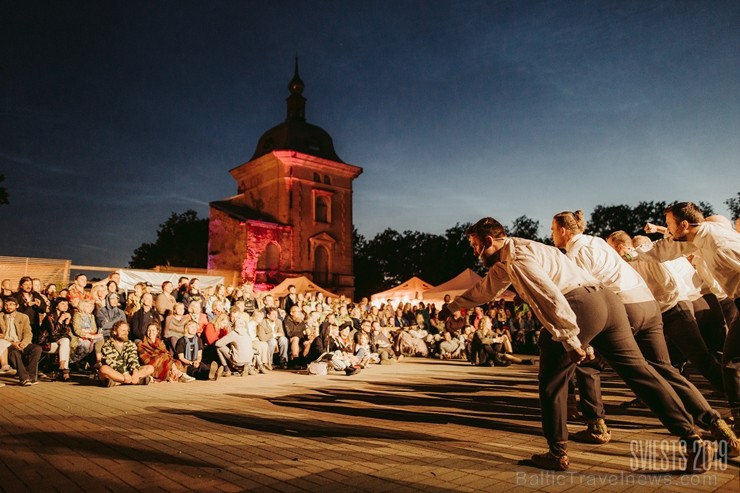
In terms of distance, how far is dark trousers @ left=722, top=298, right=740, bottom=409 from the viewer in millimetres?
4004

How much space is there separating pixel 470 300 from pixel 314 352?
898 centimetres

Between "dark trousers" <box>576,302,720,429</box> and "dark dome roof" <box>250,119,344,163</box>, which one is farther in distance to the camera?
"dark dome roof" <box>250,119,344,163</box>

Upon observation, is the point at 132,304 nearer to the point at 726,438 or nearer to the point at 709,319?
the point at 709,319

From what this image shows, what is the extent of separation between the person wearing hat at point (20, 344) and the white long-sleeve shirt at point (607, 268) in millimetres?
9339

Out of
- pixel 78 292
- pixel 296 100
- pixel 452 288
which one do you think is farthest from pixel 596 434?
pixel 296 100

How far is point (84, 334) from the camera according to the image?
9.91 m

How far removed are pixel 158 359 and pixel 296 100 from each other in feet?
133

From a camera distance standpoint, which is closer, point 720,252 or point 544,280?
point 544,280

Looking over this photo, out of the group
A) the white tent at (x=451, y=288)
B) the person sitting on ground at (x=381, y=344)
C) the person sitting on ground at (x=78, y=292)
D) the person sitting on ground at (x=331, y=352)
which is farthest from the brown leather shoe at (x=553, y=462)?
the white tent at (x=451, y=288)

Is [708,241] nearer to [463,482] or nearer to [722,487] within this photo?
[722,487]

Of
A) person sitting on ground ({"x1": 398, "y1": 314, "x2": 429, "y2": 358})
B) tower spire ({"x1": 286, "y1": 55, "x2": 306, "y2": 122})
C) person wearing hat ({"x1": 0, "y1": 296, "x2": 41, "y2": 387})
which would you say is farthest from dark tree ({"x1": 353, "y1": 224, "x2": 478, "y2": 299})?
person wearing hat ({"x1": 0, "y1": 296, "x2": 41, "y2": 387})

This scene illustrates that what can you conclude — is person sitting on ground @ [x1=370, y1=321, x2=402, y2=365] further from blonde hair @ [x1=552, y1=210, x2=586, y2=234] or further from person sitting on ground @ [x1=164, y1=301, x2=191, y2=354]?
blonde hair @ [x1=552, y1=210, x2=586, y2=234]

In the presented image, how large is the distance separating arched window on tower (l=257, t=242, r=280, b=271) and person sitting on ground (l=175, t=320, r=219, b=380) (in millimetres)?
25315

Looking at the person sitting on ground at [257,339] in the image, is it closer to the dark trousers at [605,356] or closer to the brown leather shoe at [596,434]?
the brown leather shoe at [596,434]
